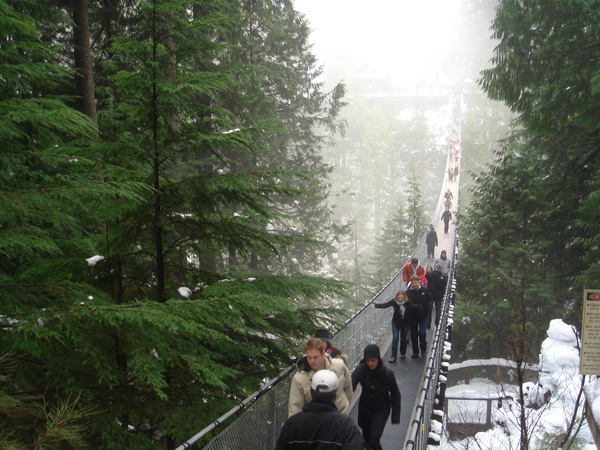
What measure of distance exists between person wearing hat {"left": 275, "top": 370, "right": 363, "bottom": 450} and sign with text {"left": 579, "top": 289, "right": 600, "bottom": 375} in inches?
178

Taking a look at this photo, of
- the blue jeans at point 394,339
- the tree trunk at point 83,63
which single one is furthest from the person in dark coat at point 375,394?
the tree trunk at point 83,63

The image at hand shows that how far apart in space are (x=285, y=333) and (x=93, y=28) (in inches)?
311

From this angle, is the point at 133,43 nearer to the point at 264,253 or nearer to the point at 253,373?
the point at 264,253

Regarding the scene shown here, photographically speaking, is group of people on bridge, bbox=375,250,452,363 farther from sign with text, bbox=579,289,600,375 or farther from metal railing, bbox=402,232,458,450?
sign with text, bbox=579,289,600,375

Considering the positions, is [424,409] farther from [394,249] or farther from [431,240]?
[394,249]

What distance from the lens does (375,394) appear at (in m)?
4.03

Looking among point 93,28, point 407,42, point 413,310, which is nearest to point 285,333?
point 413,310

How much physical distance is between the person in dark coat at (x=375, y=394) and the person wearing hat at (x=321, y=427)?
144cm

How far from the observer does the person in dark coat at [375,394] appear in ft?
13.1

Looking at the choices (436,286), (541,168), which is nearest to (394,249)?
(541,168)

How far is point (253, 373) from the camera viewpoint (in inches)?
156

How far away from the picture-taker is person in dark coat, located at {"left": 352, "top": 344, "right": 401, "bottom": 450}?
157 inches

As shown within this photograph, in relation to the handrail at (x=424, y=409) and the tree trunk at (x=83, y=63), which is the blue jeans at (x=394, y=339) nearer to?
the handrail at (x=424, y=409)

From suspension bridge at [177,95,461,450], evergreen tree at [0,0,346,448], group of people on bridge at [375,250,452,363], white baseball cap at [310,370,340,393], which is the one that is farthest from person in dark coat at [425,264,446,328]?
white baseball cap at [310,370,340,393]
